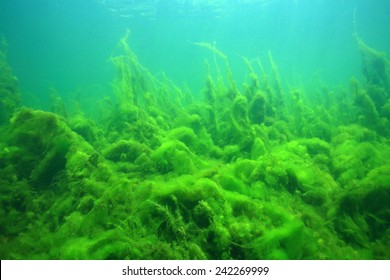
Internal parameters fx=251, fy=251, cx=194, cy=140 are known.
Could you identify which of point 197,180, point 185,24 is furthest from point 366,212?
point 185,24

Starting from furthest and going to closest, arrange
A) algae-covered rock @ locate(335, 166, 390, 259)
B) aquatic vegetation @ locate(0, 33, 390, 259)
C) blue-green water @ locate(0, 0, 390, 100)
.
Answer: blue-green water @ locate(0, 0, 390, 100), algae-covered rock @ locate(335, 166, 390, 259), aquatic vegetation @ locate(0, 33, 390, 259)

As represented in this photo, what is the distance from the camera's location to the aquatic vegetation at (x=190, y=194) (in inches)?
120

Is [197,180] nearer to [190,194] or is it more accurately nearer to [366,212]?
[190,194]

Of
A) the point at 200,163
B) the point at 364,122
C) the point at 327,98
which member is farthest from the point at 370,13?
the point at 200,163

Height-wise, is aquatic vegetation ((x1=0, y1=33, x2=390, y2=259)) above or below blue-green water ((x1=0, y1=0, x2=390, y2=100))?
below

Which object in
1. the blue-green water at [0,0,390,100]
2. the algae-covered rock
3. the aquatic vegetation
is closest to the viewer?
the aquatic vegetation

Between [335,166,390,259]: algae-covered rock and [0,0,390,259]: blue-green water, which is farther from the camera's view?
[335,166,390,259]: algae-covered rock

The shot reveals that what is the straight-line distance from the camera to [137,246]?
2.93 meters

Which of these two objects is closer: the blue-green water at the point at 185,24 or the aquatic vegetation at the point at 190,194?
the aquatic vegetation at the point at 190,194

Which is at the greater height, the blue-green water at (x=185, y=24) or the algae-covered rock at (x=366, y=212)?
the blue-green water at (x=185, y=24)

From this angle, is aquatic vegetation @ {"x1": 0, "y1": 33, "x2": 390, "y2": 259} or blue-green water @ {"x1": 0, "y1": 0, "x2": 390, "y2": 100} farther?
blue-green water @ {"x1": 0, "y1": 0, "x2": 390, "y2": 100}

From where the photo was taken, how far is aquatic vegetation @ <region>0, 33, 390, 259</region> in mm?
3041

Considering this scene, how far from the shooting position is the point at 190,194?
133 inches

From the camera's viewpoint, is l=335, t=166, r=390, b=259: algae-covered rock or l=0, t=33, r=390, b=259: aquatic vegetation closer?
l=0, t=33, r=390, b=259: aquatic vegetation
